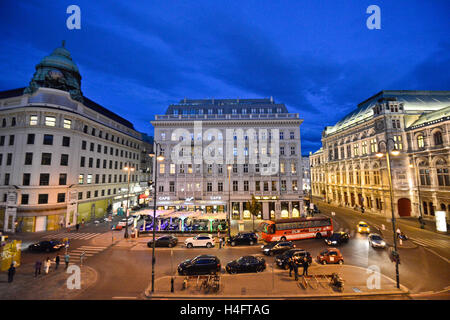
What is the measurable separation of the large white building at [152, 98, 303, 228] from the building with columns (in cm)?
1812

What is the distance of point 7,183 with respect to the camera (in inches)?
1202

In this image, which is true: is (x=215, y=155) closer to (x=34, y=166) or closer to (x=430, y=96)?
(x=34, y=166)

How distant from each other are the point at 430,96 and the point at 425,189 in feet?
77.6

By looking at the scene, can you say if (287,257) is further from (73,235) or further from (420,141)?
(420,141)

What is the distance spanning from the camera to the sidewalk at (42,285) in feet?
41.4

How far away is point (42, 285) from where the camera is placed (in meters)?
14.0

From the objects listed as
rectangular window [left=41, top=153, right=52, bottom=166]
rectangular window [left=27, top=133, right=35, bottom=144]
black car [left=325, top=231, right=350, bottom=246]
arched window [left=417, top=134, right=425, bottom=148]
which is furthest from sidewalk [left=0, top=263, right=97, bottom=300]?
arched window [left=417, top=134, right=425, bottom=148]

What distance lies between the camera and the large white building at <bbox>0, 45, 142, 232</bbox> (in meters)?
29.6

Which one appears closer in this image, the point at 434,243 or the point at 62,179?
the point at 434,243

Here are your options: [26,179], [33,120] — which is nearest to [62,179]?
[26,179]

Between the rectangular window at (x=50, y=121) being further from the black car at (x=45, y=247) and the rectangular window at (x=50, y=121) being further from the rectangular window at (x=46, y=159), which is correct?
the black car at (x=45, y=247)

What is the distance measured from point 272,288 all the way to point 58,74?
4810cm

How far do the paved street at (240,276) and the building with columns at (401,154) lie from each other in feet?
48.6

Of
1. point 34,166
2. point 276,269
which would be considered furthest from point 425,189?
point 34,166
